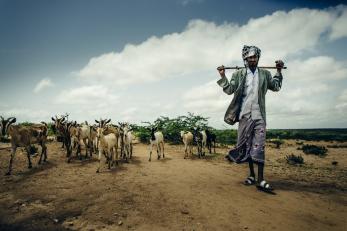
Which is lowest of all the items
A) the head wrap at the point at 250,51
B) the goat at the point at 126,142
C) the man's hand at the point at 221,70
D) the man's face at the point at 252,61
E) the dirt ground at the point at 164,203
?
the dirt ground at the point at 164,203

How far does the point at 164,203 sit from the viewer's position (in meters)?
5.75

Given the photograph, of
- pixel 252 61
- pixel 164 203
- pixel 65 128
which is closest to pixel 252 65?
pixel 252 61

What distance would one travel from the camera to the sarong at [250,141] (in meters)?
6.95

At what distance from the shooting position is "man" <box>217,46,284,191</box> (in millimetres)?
7078

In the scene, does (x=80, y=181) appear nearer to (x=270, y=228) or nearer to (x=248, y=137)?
(x=248, y=137)

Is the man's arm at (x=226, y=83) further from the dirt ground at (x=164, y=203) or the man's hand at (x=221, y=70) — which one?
the dirt ground at (x=164, y=203)

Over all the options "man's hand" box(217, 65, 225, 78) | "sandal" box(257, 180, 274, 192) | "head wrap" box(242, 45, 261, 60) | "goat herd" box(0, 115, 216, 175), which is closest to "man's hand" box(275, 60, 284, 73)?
Result: "head wrap" box(242, 45, 261, 60)

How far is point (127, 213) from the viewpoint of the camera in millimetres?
5289

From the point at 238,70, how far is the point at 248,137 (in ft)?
5.97

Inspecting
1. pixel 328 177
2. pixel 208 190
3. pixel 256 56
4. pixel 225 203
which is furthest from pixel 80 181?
pixel 328 177

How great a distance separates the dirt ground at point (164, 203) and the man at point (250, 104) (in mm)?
812

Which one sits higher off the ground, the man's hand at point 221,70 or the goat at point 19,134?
the man's hand at point 221,70

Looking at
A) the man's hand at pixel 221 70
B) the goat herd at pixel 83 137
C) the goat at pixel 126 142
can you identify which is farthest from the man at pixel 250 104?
the goat at pixel 126 142

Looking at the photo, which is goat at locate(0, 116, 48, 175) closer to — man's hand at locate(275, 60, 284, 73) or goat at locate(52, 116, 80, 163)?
goat at locate(52, 116, 80, 163)
